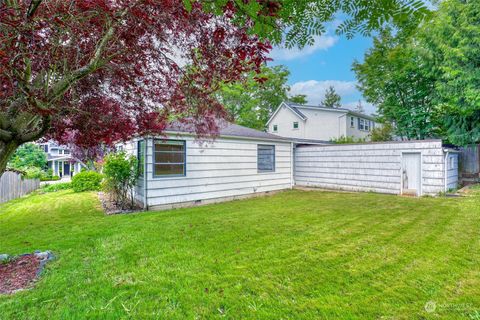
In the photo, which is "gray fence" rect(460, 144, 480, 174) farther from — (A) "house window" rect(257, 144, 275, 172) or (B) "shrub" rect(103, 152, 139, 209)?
(B) "shrub" rect(103, 152, 139, 209)

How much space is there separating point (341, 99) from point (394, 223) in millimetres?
40652

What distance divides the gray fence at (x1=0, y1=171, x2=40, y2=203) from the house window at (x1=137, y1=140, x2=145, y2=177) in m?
7.18

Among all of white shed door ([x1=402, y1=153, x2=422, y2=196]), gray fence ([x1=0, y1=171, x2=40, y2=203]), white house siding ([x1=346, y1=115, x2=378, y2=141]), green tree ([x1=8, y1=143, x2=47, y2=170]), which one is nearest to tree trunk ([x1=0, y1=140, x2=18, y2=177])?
gray fence ([x1=0, y1=171, x2=40, y2=203])

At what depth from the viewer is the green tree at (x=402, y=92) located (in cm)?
1430

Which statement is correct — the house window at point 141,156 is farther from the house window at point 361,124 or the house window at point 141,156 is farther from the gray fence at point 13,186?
the house window at point 361,124

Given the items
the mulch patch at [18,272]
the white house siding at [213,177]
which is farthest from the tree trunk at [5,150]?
the white house siding at [213,177]

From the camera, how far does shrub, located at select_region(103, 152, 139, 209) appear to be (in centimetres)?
751

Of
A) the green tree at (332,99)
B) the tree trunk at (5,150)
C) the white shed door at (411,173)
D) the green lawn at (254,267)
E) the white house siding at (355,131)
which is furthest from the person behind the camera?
the green tree at (332,99)

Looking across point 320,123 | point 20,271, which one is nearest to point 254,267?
point 20,271

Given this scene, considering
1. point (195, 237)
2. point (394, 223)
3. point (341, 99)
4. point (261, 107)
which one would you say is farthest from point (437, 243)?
point (341, 99)

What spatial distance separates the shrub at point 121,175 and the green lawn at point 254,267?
5.50 ft

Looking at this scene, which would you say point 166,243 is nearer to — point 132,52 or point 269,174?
point 132,52

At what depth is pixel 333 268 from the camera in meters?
3.27

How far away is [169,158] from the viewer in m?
7.71
